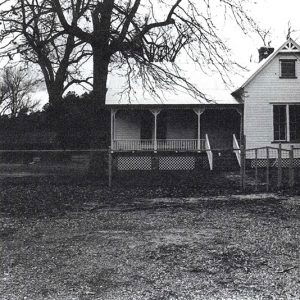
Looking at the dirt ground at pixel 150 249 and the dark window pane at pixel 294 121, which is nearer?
the dirt ground at pixel 150 249

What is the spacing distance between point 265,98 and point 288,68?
205 cm

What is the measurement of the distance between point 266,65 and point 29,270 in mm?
20810

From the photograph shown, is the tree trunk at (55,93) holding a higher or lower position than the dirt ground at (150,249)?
higher

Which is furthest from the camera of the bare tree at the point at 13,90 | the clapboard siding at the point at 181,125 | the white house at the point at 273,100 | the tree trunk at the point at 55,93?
the bare tree at the point at 13,90

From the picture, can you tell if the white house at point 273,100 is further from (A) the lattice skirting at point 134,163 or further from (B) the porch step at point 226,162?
(A) the lattice skirting at point 134,163

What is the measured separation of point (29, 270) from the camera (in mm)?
5867

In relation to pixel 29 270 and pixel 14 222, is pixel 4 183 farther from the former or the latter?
pixel 29 270

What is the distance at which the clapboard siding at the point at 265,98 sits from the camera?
2431 cm

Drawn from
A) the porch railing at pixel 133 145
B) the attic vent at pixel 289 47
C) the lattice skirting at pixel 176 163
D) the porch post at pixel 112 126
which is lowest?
the lattice skirting at pixel 176 163

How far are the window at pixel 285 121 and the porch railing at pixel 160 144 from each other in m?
4.17

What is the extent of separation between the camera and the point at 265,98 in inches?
962

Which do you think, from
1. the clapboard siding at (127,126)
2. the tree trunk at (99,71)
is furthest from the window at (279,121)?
the tree trunk at (99,71)

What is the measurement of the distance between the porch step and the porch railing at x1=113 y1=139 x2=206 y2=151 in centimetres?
189

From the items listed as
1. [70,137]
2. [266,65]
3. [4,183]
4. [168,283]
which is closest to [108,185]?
[4,183]
